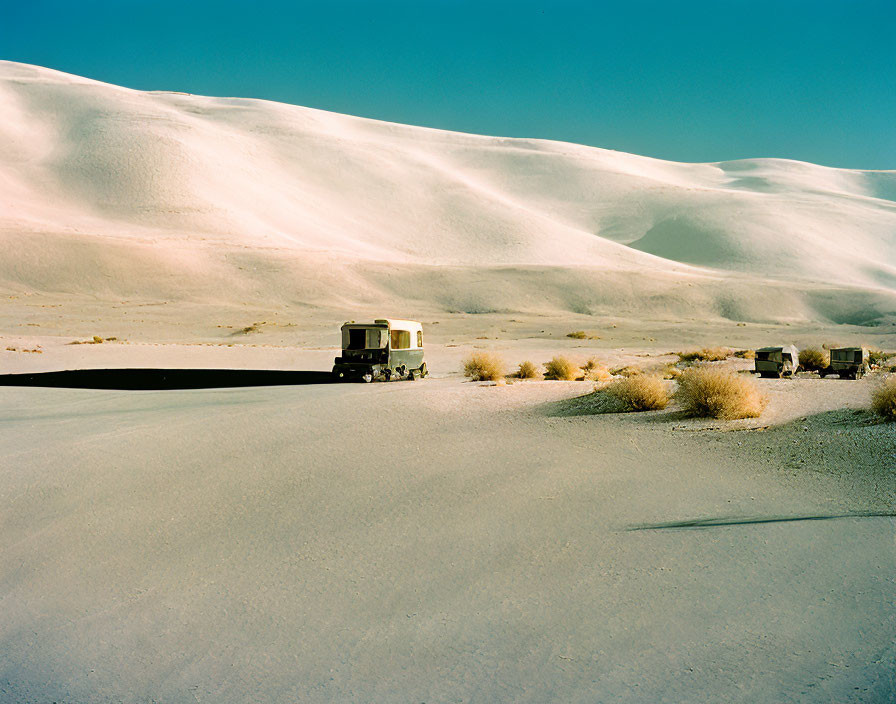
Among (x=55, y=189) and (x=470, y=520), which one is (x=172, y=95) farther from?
(x=470, y=520)

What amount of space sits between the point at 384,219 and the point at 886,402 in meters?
97.6

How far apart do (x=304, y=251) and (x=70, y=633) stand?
72.9m

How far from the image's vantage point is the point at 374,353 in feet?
65.2

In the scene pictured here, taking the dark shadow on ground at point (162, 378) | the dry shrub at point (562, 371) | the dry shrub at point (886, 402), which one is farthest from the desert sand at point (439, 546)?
the dry shrub at point (562, 371)

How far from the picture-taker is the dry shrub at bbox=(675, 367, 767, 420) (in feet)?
35.6

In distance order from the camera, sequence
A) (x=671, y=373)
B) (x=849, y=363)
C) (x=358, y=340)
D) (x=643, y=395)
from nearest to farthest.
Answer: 1. (x=643, y=395)
2. (x=358, y=340)
3. (x=671, y=373)
4. (x=849, y=363)

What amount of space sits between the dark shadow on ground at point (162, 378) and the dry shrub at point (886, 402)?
43.7 feet

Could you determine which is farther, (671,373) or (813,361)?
(813,361)

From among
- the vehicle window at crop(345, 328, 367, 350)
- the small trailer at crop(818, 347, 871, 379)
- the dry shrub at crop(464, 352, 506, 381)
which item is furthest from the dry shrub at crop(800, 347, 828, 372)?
the vehicle window at crop(345, 328, 367, 350)

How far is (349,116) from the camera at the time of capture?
156 metres

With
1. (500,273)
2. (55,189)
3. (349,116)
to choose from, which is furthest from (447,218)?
(349,116)

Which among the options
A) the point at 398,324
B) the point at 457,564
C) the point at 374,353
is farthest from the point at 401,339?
the point at 457,564

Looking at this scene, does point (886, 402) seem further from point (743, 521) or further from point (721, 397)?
point (743, 521)

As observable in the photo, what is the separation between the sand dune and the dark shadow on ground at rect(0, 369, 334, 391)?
37446mm
